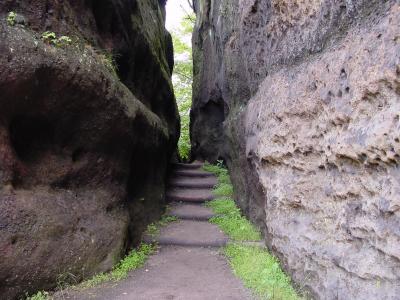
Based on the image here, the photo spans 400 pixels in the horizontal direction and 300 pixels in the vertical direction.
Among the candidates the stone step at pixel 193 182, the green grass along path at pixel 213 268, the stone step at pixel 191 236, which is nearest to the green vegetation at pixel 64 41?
the green grass along path at pixel 213 268

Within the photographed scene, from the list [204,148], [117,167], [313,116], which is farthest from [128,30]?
[204,148]

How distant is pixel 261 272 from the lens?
4.38m

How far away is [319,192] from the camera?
3656 mm

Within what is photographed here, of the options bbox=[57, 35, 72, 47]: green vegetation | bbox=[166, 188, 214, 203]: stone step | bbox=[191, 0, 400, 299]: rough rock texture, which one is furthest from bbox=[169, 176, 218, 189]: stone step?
bbox=[57, 35, 72, 47]: green vegetation

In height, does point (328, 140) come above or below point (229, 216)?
above

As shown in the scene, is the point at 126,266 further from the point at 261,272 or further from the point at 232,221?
the point at 232,221

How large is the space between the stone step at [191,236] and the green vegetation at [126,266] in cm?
30

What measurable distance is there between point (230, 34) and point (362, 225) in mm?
6206

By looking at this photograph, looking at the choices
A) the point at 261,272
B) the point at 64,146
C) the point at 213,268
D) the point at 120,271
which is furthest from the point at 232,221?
the point at 64,146

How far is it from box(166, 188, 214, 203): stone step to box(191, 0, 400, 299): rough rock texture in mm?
2226

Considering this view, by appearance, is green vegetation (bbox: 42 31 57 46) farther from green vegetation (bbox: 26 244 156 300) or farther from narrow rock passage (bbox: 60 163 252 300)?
narrow rock passage (bbox: 60 163 252 300)

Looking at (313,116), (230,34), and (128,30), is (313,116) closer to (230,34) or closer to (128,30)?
(128,30)

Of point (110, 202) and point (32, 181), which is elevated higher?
point (32, 181)

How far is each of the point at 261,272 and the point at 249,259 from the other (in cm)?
52
